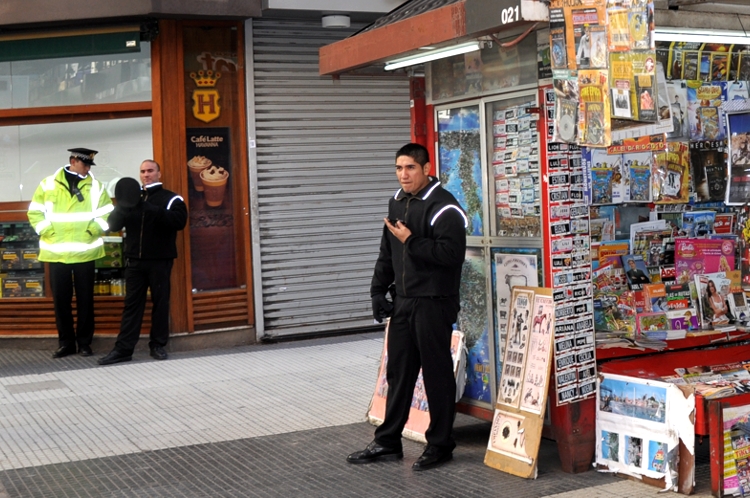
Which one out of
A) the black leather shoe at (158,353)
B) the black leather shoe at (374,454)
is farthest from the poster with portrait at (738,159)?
the black leather shoe at (158,353)

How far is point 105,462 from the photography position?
6.37 m

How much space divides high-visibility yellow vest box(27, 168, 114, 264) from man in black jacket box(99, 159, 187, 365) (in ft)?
1.16

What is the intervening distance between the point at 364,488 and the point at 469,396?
4.17ft

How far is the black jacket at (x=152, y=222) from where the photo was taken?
9453 mm

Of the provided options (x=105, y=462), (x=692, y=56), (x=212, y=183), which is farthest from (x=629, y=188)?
(x=212, y=183)

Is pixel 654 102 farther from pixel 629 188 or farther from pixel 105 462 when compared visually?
pixel 105 462

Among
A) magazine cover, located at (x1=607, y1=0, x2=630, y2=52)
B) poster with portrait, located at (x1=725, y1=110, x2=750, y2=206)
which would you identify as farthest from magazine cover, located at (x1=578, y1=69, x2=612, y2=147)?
poster with portrait, located at (x1=725, y1=110, x2=750, y2=206)

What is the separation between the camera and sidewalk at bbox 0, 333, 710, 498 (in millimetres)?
5719

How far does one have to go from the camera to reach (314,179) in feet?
35.7

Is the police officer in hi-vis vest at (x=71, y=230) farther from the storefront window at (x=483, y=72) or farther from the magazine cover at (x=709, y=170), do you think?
the magazine cover at (x=709, y=170)

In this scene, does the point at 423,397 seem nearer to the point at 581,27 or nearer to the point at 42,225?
the point at 581,27

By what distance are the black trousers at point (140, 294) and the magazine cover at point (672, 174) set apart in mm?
5061

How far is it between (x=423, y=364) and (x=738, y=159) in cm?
254

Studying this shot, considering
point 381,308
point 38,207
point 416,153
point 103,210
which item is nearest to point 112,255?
point 103,210
